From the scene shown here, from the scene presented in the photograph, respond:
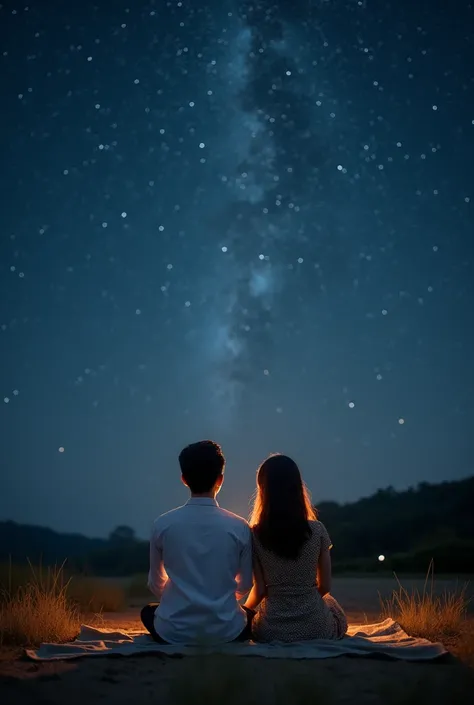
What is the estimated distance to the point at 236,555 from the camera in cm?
514

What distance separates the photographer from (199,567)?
5.06 metres

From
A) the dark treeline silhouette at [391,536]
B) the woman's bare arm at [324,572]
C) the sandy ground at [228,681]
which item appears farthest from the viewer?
the dark treeline silhouette at [391,536]

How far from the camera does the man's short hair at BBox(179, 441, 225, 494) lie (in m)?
5.12

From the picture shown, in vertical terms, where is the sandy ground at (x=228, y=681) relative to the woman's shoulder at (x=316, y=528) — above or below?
below

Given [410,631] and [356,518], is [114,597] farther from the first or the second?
[356,518]

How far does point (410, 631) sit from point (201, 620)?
7.78 feet

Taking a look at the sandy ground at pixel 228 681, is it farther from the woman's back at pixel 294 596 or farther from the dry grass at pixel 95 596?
the dry grass at pixel 95 596

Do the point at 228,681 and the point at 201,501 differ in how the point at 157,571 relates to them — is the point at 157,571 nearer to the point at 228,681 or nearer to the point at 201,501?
the point at 201,501

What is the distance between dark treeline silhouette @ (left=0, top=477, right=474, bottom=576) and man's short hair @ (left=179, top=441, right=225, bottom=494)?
852cm

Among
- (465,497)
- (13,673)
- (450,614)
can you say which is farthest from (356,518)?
(13,673)

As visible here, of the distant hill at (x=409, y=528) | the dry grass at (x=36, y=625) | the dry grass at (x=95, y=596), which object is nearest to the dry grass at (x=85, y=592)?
the dry grass at (x=95, y=596)

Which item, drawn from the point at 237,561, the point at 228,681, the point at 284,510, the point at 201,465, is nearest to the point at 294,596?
the point at 237,561

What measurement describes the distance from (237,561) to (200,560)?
28 cm

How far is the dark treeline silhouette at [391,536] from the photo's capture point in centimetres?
2028
